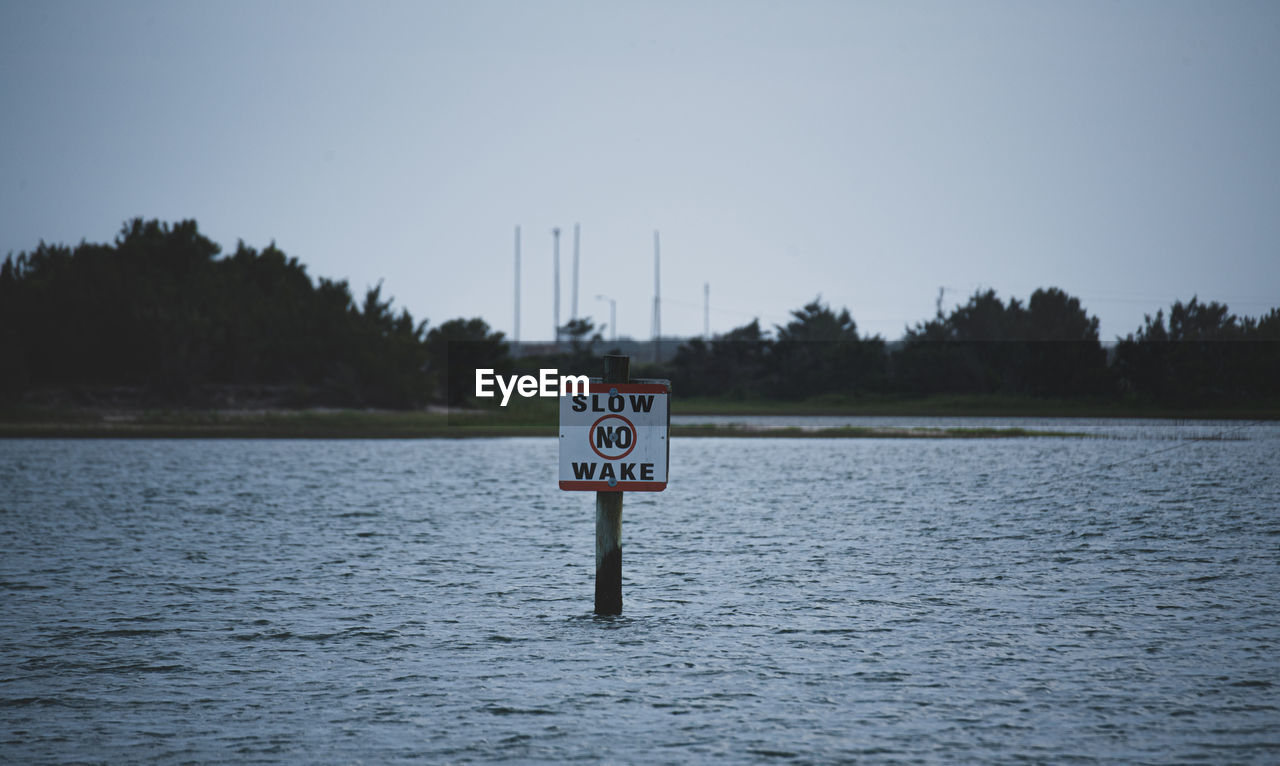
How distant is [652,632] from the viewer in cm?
A: 1399

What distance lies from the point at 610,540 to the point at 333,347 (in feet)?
255

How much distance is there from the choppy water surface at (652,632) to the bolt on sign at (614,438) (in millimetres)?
1834

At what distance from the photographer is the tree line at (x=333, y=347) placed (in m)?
82.5

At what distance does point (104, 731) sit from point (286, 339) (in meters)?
81.4

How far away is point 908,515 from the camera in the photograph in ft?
91.5

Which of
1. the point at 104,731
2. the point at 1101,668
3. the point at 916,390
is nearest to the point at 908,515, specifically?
the point at 1101,668

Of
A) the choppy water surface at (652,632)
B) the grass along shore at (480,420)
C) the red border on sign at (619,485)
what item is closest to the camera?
the choppy water surface at (652,632)

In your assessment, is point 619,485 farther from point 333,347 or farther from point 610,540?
point 333,347

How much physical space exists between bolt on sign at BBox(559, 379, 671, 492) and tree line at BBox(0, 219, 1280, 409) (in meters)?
72.7

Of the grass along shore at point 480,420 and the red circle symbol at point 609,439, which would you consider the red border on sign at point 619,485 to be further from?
the grass along shore at point 480,420

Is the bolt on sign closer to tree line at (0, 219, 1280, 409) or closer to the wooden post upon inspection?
the wooden post

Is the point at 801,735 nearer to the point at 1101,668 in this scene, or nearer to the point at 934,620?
the point at 1101,668

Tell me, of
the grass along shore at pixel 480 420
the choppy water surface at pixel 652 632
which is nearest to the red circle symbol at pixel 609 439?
the choppy water surface at pixel 652 632

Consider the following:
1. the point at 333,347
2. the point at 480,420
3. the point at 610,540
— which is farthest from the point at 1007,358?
the point at 610,540
